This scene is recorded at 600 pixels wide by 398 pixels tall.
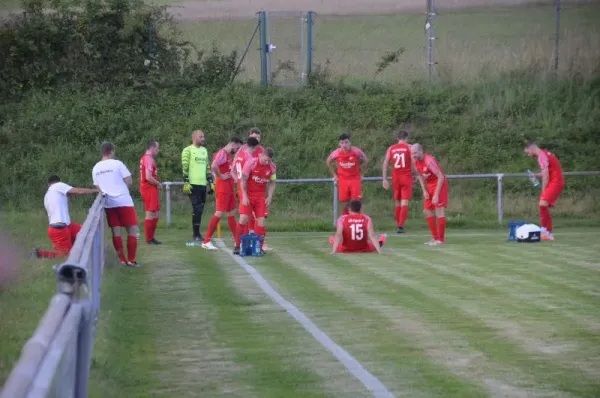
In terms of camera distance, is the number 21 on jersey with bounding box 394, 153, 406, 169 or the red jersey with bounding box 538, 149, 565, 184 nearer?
the red jersey with bounding box 538, 149, 565, 184

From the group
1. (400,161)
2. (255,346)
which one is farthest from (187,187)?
(255,346)

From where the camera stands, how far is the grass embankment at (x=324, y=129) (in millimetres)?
29688

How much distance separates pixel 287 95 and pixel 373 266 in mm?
17478

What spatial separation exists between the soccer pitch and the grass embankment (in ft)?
37.5

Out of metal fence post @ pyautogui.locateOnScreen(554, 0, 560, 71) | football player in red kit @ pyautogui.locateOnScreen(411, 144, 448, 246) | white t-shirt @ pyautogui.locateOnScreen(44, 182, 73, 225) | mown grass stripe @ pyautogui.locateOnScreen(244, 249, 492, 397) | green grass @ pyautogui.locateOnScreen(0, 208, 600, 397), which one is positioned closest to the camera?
mown grass stripe @ pyautogui.locateOnScreen(244, 249, 492, 397)

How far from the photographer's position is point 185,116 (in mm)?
32781

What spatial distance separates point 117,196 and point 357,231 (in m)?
4.00

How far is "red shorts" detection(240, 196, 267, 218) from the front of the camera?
19031mm

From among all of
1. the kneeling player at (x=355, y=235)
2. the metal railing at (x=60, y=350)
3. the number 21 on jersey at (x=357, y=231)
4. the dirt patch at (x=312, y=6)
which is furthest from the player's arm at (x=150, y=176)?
the dirt patch at (x=312, y=6)

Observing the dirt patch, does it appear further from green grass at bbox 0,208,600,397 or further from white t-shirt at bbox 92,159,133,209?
white t-shirt at bbox 92,159,133,209

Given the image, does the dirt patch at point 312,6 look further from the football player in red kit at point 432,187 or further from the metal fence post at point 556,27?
the football player in red kit at point 432,187

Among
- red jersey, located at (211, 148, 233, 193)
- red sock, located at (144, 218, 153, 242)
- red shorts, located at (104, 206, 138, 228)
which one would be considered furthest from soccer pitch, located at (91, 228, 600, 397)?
red sock, located at (144, 218, 153, 242)

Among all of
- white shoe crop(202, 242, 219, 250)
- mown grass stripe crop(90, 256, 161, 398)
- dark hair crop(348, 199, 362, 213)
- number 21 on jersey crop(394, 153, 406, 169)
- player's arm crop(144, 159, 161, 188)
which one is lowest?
mown grass stripe crop(90, 256, 161, 398)

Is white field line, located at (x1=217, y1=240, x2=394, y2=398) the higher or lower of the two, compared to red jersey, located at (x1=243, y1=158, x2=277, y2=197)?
lower
